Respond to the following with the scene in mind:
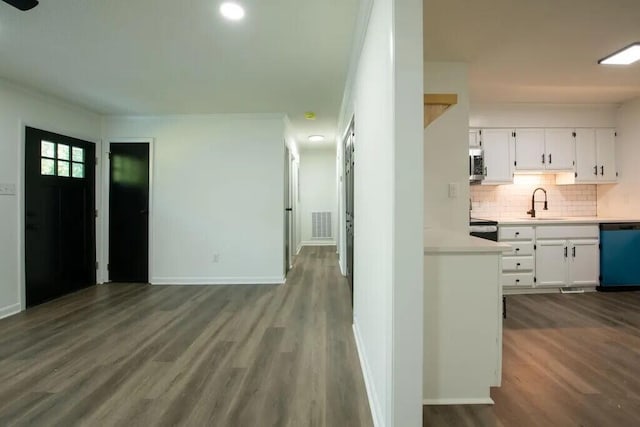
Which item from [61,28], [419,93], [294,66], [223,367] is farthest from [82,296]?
[419,93]

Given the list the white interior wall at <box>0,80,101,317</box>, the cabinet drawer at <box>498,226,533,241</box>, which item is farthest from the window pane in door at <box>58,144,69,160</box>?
the cabinet drawer at <box>498,226,533,241</box>

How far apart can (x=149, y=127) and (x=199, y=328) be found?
310 cm

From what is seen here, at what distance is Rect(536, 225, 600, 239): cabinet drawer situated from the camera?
383 cm

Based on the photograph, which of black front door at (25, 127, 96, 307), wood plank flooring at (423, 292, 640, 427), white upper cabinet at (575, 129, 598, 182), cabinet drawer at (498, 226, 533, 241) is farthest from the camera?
white upper cabinet at (575, 129, 598, 182)

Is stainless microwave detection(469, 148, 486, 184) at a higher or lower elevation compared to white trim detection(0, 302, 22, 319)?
higher

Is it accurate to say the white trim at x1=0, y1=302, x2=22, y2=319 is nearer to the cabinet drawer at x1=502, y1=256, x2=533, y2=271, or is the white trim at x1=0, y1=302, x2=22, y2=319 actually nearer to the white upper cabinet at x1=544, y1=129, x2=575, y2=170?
the cabinet drawer at x1=502, y1=256, x2=533, y2=271

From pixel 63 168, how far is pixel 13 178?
0.64 m

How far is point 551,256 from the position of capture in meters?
3.86

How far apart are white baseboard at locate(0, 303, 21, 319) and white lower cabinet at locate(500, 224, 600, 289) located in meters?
5.49

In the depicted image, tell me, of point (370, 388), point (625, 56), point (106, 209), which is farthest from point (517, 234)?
point (106, 209)

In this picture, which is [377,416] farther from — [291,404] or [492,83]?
[492,83]

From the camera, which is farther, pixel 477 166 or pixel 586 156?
pixel 586 156

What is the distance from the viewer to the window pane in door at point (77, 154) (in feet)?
13.3

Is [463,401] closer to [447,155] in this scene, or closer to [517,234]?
[447,155]
